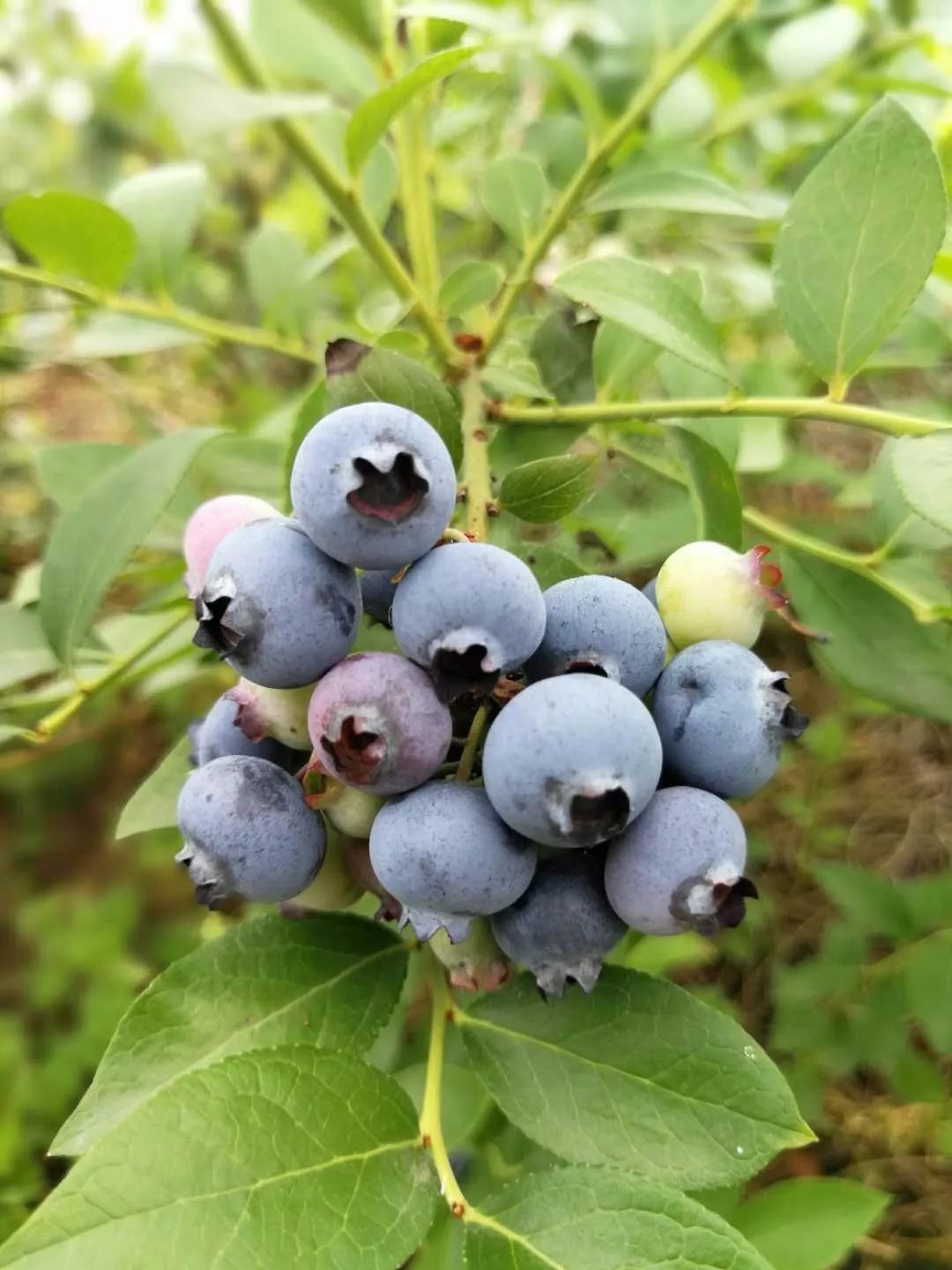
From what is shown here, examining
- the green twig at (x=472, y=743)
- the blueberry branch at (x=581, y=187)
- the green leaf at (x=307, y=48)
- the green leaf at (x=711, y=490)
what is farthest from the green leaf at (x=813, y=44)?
the green twig at (x=472, y=743)

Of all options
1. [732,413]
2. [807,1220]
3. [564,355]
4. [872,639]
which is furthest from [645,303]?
[807,1220]

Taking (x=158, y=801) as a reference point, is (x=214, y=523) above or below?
above

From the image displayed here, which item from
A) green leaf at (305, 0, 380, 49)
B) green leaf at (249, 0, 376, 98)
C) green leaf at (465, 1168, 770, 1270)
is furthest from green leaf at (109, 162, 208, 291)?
green leaf at (465, 1168, 770, 1270)

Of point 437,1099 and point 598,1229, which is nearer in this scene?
point 598,1229

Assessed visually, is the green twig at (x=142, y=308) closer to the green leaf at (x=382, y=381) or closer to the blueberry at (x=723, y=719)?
the green leaf at (x=382, y=381)

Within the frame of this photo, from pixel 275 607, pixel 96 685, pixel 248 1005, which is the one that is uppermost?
pixel 275 607

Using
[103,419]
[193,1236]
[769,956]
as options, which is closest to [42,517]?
[103,419]

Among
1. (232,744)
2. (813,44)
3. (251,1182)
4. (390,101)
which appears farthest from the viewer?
(813,44)

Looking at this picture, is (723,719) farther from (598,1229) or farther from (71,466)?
(71,466)
